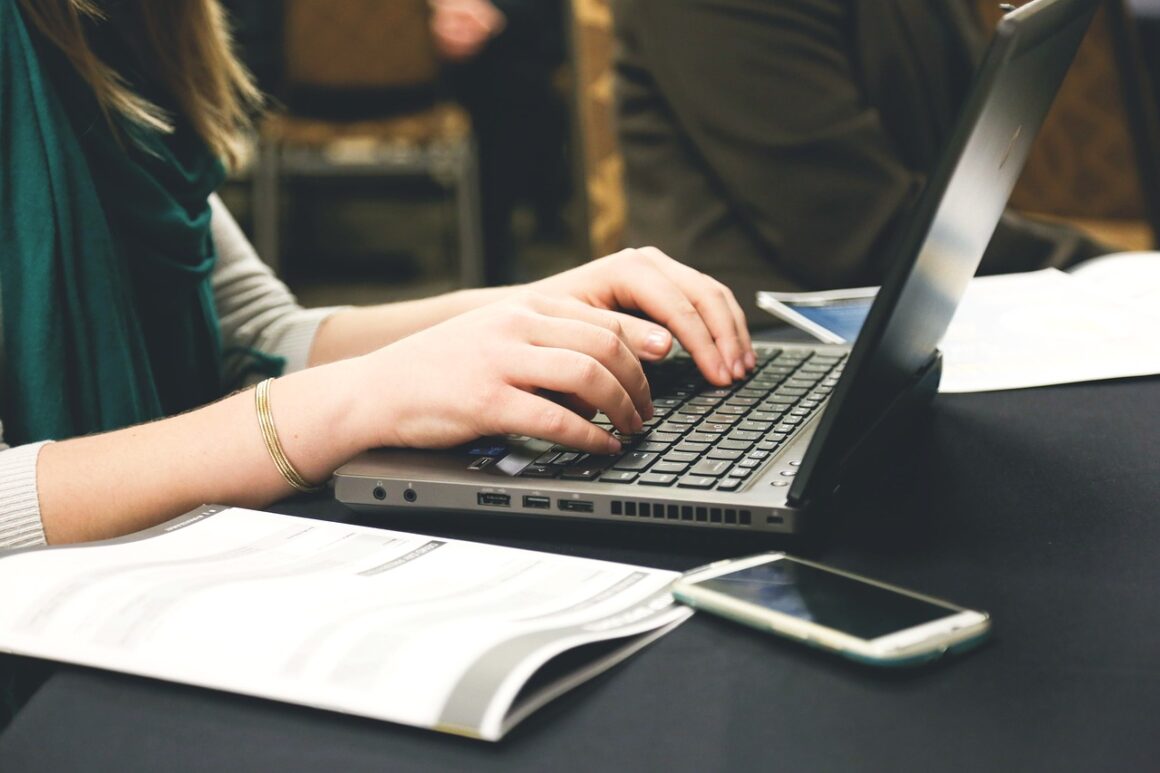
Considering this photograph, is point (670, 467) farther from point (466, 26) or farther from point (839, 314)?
point (466, 26)

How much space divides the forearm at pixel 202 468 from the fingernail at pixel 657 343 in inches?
7.1

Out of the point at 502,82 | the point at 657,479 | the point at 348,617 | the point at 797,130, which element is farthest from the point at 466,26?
the point at 348,617

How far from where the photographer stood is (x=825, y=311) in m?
0.96

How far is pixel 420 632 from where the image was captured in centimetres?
42

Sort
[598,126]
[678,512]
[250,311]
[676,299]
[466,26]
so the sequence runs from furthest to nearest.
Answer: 1. [466,26]
2. [598,126]
3. [250,311]
4. [676,299]
5. [678,512]

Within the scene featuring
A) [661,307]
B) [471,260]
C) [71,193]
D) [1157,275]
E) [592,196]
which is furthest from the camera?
[471,260]

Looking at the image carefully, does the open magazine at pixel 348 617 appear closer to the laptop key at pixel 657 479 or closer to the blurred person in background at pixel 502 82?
the laptop key at pixel 657 479

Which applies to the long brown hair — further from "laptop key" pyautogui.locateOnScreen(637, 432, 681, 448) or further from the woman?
"laptop key" pyautogui.locateOnScreen(637, 432, 681, 448)

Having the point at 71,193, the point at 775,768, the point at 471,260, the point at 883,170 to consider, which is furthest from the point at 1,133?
the point at 471,260

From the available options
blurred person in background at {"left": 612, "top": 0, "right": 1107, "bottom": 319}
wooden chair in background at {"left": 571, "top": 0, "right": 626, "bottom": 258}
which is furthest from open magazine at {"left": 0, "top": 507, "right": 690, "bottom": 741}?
wooden chair in background at {"left": 571, "top": 0, "right": 626, "bottom": 258}

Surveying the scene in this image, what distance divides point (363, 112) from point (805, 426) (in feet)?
10.5

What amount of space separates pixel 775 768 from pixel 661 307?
1.39 ft

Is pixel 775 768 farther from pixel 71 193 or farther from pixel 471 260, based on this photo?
pixel 471 260

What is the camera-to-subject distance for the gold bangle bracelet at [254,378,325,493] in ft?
2.01
